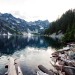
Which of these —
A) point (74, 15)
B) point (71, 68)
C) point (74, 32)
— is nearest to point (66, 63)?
point (71, 68)

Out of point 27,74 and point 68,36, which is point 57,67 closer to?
point 27,74

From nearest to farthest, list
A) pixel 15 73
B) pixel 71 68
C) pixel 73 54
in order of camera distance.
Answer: pixel 15 73 → pixel 71 68 → pixel 73 54

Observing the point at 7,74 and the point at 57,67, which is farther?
the point at 57,67

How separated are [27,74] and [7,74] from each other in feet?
12.6

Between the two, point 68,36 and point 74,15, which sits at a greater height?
point 74,15

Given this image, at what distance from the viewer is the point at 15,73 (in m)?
32.4

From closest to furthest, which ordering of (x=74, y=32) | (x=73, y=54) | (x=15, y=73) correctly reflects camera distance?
(x=15, y=73) → (x=73, y=54) → (x=74, y=32)

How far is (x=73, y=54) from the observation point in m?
44.3

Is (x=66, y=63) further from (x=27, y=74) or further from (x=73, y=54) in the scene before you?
(x=27, y=74)

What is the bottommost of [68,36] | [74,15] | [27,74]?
[27,74]

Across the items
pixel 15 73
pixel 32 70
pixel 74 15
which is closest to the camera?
pixel 15 73

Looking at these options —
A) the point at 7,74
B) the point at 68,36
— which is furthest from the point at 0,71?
the point at 68,36

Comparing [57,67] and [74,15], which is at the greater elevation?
[74,15]

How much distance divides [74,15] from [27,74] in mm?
170360
